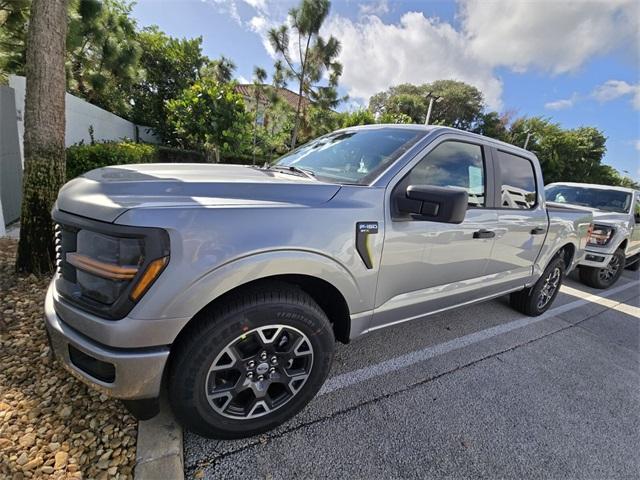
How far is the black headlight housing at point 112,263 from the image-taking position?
133 cm

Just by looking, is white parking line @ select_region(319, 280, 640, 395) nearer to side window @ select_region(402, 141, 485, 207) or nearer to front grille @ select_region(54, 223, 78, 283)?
side window @ select_region(402, 141, 485, 207)

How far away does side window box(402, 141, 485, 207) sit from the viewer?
2.29m

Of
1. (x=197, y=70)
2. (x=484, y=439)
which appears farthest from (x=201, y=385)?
(x=197, y=70)

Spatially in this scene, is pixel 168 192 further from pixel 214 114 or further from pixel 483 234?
pixel 214 114

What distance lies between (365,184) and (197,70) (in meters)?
26.4

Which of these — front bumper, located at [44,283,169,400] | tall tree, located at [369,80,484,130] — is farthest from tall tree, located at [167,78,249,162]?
tall tree, located at [369,80,484,130]

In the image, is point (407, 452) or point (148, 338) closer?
point (148, 338)

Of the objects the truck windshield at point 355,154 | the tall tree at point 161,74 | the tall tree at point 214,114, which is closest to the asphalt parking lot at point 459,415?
the truck windshield at point 355,154

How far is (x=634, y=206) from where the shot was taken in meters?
6.04

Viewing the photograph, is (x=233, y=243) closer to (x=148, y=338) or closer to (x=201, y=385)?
(x=148, y=338)

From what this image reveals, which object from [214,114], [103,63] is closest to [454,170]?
[214,114]

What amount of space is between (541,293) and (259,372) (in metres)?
3.84

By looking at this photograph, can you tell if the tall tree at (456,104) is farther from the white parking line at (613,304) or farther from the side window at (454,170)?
the side window at (454,170)

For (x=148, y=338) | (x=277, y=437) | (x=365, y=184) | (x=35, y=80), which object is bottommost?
(x=277, y=437)
